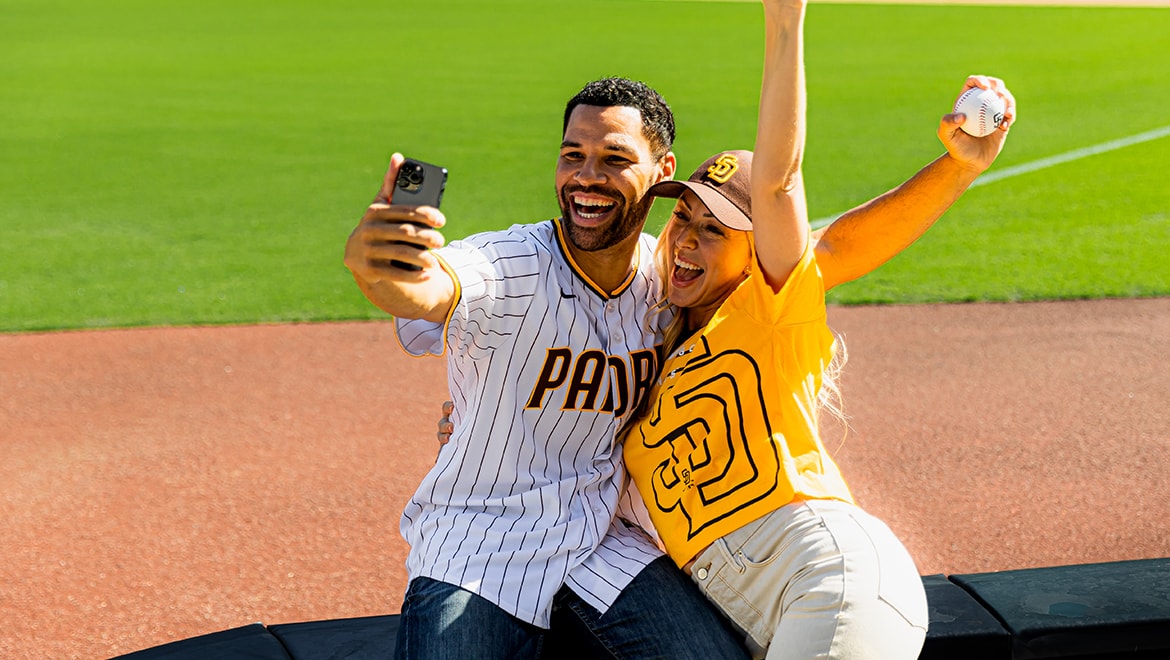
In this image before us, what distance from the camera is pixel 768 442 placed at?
312 cm

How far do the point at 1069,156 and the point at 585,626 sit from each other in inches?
452

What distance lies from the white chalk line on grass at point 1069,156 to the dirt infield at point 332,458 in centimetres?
426

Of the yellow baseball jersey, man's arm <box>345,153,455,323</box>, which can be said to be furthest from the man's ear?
man's arm <box>345,153,455,323</box>

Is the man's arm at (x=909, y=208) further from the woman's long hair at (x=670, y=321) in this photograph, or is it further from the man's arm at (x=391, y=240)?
the man's arm at (x=391, y=240)

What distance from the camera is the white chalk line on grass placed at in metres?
12.4

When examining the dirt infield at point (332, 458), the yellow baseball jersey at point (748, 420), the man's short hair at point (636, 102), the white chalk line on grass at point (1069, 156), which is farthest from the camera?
the white chalk line on grass at point (1069, 156)

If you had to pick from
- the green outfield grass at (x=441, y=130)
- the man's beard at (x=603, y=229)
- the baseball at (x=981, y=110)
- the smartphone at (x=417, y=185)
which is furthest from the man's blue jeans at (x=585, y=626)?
the green outfield grass at (x=441, y=130)

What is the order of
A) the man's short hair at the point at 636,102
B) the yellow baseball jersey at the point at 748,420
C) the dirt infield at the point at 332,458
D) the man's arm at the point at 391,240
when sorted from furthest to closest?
the dirt infield at the point at 332,458 → the man's short hair at the point at 636,102 → the yellow baseball jersey at the point at 748,420 → the man's arm at the point at 391,240

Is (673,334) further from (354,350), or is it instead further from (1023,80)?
(1023,80)

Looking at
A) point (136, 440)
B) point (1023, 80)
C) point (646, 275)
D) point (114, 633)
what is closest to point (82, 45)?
point (1023, 80)

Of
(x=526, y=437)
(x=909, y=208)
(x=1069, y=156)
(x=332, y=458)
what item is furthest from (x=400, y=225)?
(x=1069, y=156)

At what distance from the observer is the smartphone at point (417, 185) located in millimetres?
2480

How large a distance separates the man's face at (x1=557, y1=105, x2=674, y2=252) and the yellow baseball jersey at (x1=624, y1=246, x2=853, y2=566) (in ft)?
1.45

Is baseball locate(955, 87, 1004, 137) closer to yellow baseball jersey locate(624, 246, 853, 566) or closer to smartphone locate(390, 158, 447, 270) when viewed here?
yellow baseball jersey locate(624, 246, 853, 566)
